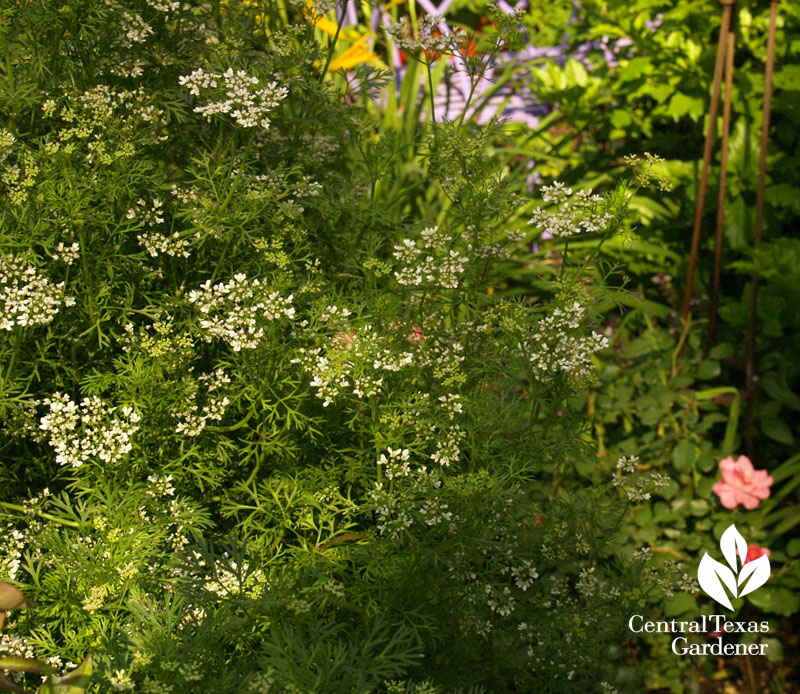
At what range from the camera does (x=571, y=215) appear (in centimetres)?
160

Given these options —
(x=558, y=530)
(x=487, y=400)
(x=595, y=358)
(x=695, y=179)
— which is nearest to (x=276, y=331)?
(x=487, y=400)

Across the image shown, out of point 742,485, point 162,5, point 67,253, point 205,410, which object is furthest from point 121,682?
point 742,485

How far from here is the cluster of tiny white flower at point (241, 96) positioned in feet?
4.80

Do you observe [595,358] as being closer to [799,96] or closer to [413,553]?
[799,96]

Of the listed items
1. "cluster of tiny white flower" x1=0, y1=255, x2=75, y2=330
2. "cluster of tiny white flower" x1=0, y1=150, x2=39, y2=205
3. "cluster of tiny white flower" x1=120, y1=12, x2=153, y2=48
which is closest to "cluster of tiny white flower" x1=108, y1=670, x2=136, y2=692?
"cluster of tiny white flower" x1=0, y1=255, x2=75, y2=330

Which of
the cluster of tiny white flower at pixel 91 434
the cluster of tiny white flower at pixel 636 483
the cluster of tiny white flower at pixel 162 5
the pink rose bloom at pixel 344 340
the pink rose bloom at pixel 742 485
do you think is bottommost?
the pink rose bloom at pixel 742 485

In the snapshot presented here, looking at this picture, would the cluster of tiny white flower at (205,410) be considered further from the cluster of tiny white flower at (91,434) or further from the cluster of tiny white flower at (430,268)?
the cluster of tiny white flower at (430,268)

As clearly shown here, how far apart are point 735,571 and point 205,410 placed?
→ 6.08 feet

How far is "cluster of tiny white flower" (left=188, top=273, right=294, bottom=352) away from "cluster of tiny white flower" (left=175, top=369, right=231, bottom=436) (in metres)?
0.09

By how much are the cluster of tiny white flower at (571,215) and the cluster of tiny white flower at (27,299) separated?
2.95 ft

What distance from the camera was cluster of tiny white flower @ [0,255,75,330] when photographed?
56.5 inches

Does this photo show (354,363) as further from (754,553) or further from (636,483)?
(754,553)

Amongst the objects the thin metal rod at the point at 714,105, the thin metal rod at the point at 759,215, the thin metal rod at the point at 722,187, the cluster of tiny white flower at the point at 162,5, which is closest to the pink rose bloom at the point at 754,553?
the thin metal rod at the point at 759,215

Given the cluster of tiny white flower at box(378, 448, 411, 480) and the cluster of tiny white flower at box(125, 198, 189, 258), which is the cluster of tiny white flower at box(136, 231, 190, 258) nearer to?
the cluster of tiny white flower at box(125, 198, 189, 258)
